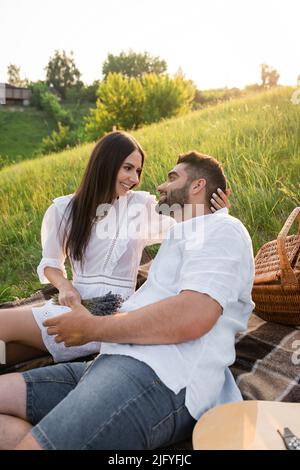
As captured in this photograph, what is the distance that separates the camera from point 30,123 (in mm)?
44781

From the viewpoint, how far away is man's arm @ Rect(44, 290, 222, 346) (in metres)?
1.67

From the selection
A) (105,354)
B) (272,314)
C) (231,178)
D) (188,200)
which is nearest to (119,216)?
(188,200)

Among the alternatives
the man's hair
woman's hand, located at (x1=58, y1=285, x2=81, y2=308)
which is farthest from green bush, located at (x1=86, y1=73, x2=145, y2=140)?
the man's hair

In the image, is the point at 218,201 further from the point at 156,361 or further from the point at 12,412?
the point at 12,412

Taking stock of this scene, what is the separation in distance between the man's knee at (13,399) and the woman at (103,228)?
754 millimetres

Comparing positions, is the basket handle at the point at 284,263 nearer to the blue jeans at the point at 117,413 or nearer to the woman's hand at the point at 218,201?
the woman's hand at the point at 218,201

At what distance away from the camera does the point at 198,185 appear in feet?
7.02

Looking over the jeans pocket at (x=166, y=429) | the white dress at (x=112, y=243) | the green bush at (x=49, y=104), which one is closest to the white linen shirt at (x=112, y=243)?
the white dress at (x=112, y=243)

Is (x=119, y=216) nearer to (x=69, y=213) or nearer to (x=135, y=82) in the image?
(x=69, y=213)

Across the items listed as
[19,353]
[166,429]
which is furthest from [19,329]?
[166,429]

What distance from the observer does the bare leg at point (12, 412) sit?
176cm

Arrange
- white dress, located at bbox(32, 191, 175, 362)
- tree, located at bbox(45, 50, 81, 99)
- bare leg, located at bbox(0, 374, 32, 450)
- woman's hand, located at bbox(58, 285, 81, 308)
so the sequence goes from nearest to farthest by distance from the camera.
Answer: bare leg, located at bbox(0, 374, 32, 450) → woman's hand, located at bbox(58, 285, 81, 308) → white dress, located at bbox(32, 191, 175, 362) → tree, located at bbox(45, 50, 81, 99)

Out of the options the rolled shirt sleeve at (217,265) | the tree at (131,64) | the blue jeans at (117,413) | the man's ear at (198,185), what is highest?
the tree at (131,64)

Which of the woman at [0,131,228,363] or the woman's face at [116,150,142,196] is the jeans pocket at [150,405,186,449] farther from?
the woman's face at [116,150,142,196]
